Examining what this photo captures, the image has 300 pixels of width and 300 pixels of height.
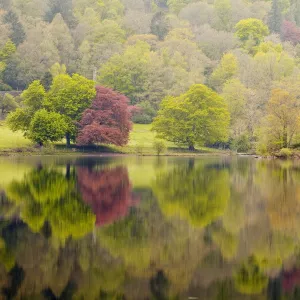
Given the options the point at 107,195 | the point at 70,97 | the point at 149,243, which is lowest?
the point at 149,243

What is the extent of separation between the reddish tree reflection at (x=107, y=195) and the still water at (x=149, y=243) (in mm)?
49

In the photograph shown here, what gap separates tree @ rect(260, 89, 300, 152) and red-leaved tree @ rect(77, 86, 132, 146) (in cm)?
2018

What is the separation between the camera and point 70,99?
81.9m

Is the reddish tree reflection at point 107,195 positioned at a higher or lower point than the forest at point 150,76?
lower

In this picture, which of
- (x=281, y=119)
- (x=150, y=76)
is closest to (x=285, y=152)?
(x=281, y=119)

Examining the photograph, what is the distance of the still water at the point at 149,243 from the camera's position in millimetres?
11727

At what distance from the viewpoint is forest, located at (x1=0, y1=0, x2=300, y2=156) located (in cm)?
7894

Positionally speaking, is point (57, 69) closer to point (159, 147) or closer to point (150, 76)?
point (150, 76)

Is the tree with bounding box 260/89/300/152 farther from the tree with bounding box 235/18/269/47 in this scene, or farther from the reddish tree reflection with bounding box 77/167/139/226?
the tree with bounding box 235/18/269/47

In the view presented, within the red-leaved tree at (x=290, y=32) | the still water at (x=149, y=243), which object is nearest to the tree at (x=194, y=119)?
the still water at (x=149, y=243)

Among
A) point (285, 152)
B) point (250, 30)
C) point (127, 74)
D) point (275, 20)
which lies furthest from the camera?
point (275, 20)

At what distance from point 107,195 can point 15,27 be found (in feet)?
386

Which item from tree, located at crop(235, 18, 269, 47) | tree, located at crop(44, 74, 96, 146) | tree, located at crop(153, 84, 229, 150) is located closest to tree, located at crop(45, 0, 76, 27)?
tree, located at crop(235, 18, 269, 47)

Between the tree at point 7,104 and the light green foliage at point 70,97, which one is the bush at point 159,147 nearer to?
the light green foliage at point 70,97
